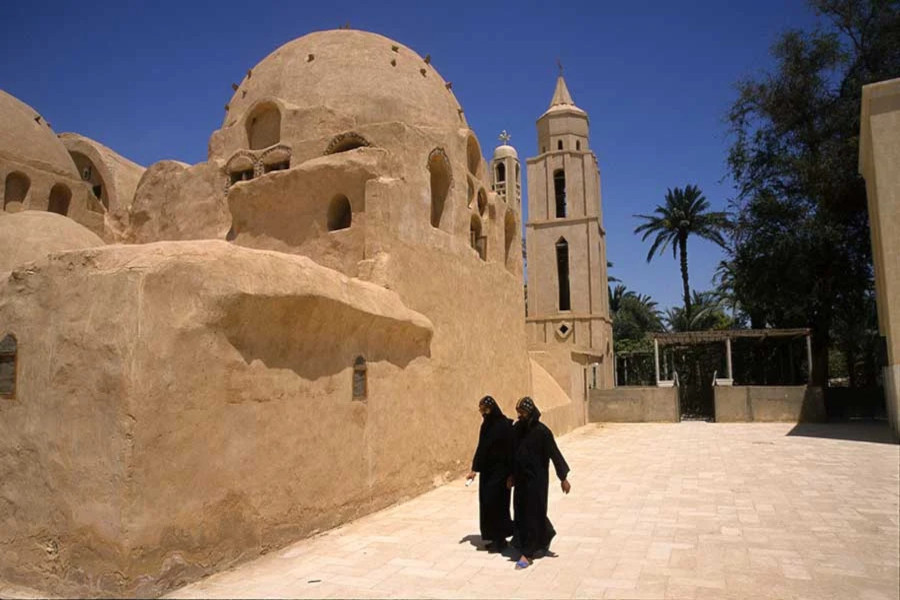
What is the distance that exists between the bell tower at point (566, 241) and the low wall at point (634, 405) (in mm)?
7363

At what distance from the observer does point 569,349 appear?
20.0 m

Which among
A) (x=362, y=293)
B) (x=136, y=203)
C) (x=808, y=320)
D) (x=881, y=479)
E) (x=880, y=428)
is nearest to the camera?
(x=362, y=293)

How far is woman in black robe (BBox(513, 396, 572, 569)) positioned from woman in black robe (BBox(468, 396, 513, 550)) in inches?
7.7

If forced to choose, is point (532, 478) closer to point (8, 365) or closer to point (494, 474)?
point (494, 474)

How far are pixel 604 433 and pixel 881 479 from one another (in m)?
8.72

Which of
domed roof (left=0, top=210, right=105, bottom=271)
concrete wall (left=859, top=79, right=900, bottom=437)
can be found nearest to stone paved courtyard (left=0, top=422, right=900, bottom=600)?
concrete wall (left=859, top=79, right=900, bottom=437)

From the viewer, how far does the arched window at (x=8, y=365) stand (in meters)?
5.62

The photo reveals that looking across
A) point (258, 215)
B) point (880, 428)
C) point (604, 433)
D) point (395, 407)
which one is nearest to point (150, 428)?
point (395, 407)

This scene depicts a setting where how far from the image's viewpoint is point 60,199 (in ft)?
40.7

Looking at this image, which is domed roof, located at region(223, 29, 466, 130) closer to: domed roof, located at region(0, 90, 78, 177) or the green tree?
domed roof, located at region(0, 90, 78, 177)

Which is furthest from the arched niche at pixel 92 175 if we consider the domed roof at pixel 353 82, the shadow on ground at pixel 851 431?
the shadow on ground at pixel 851 431

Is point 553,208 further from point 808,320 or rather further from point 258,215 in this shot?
point 258,215

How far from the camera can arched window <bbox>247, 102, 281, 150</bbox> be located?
39.7 feet

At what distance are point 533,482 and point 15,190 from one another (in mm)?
11154
